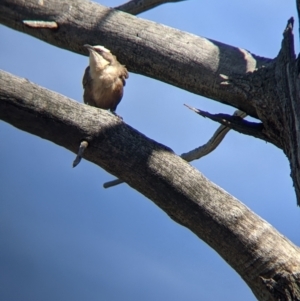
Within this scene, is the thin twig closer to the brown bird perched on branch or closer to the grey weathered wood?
the brown bird perched on branch

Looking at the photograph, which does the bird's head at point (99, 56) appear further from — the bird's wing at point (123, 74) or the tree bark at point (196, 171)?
the tree bark at point (196, 171)

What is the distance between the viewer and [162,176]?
2744mm

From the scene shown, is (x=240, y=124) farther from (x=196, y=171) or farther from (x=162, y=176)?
(x=162, y=176)

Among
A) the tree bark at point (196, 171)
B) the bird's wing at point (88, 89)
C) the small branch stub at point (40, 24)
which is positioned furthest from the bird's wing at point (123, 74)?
the tree bark at point (196, 171)

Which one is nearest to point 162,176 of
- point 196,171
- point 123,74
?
Answer: point 196,171

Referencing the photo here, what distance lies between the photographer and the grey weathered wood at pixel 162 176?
2658mm

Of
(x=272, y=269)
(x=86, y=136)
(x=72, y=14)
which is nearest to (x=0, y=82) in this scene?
(x=86, y=136)

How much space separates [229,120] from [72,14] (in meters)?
1.12

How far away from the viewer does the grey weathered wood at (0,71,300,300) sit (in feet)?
8.72

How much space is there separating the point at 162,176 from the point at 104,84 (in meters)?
1.75

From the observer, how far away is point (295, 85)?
2.81 metres

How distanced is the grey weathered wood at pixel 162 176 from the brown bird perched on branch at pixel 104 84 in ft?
4.06

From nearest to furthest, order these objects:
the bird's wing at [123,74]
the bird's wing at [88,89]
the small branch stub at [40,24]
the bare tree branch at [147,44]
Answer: the bare tree branch at [147,44], the small branch stub at [40,24], the bird's wing at [123,74], the bird's wing at [88,89]

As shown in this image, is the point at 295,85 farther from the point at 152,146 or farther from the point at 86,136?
the point at 86,136
